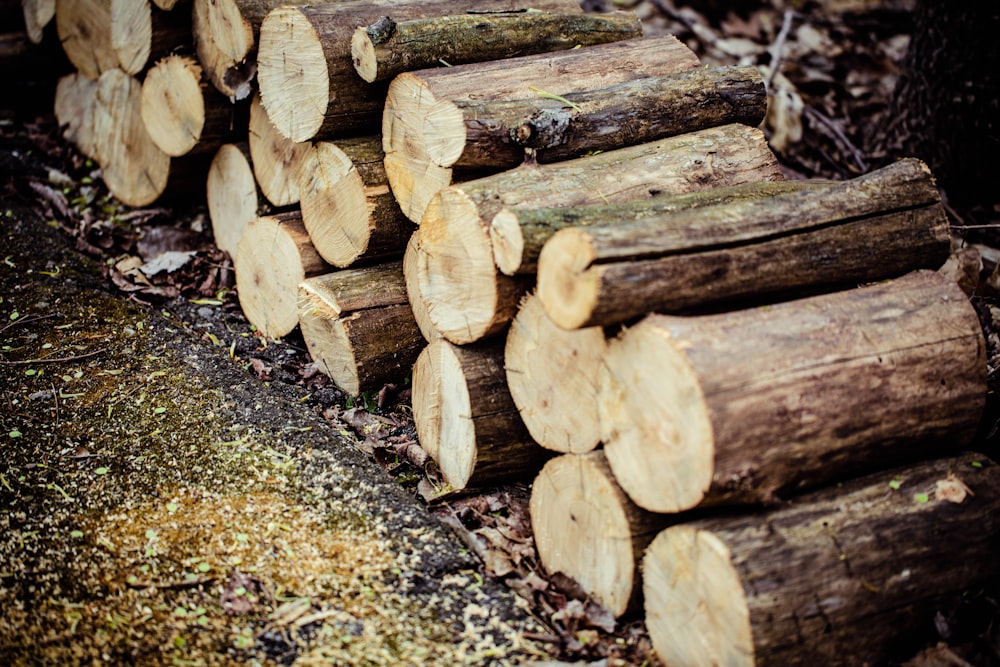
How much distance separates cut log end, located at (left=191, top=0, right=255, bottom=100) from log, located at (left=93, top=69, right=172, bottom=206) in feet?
2.63

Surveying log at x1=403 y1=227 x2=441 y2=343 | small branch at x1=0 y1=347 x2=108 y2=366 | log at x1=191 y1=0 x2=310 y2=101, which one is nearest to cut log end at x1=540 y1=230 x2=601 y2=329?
log at x1=403 y1=227 x2=441 y2=343

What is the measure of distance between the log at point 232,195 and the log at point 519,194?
161cm

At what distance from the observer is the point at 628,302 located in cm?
261

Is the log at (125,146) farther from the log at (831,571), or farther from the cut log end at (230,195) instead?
the log at (831,571)

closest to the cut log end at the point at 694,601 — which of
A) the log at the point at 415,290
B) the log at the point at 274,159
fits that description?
the log at the point at 415,290

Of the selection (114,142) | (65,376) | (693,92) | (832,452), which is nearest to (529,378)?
(832,452)

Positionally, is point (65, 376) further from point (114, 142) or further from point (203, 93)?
point (114, 142)

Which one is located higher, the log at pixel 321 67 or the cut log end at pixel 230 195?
the log at pixel 321 67

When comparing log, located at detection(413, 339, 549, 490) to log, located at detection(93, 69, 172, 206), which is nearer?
log, located at detection(413, 339, 549, 490)

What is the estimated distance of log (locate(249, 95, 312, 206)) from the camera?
428 cm

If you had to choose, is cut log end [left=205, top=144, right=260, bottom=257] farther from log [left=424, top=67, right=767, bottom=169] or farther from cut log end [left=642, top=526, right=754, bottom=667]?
cut log end [left=642, top=526, right=754, bottom=667]

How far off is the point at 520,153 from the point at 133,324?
2.30 meters

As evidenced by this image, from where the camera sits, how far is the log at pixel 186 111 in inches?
185

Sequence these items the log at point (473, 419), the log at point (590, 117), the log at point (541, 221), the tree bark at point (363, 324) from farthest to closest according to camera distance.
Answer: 1. the tree bark at point (363, 324)
2. the log at point (473, 419)
3. the log at point (590, 117)
4. the log at point (541, 221)
